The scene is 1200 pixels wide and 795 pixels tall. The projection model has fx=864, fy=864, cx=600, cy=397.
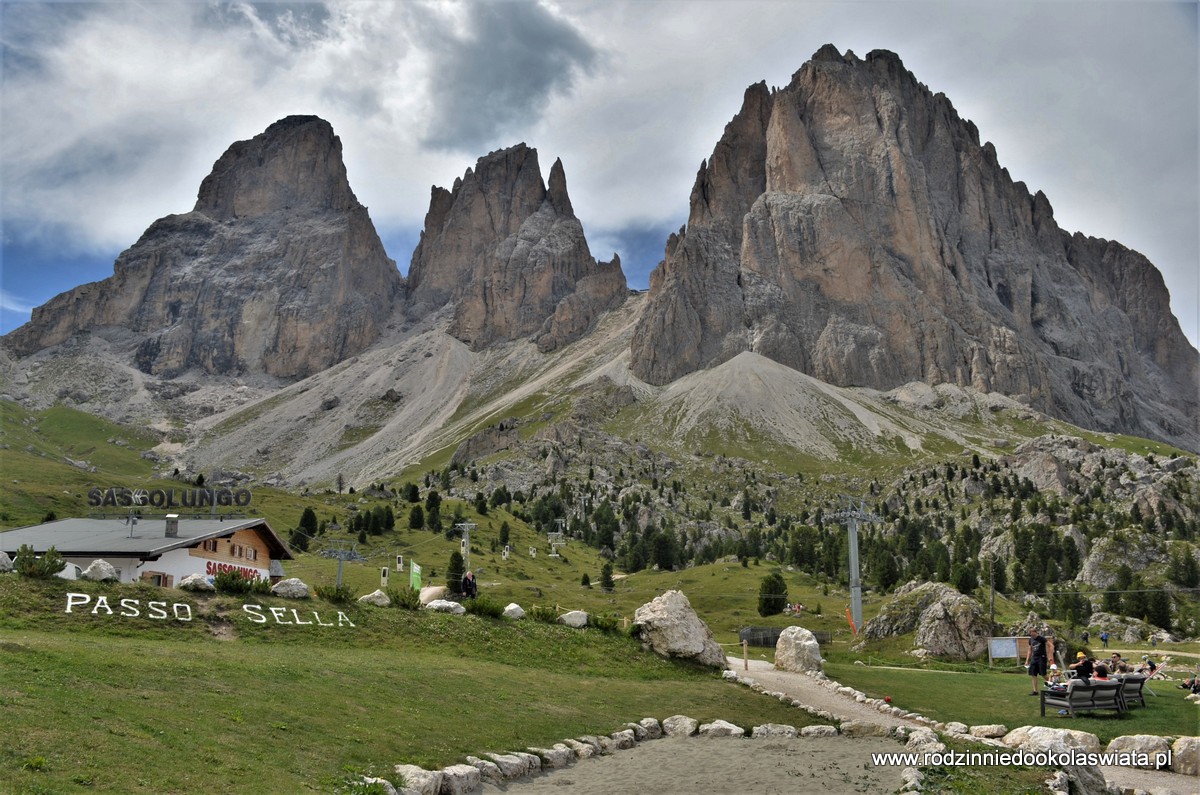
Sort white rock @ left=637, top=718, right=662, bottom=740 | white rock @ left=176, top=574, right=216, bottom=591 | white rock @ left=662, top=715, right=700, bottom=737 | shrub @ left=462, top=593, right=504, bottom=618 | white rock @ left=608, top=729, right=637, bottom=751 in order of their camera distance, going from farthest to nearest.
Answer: shrub @ left=462, top=593, right=504, bottom=618 < white rock @ left=176, top=574, right=216, bottom=591 < white rock @ left=662, top=715, right=700, bottom=737 < white rock @ left=637, top=718, right=662, bottom=740 < white rock @ left=608, top=729, right=637, bottom=751

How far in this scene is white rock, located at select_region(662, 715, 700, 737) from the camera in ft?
99.6

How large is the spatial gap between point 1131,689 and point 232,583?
1352 inches

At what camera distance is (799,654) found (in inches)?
1849

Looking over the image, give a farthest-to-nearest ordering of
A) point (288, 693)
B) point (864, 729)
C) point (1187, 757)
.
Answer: point (864, 729), point (1187, 757), point (288, 693)

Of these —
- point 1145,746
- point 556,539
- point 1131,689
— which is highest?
point 556,539

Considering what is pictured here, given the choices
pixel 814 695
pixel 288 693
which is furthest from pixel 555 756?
pixel 814 695

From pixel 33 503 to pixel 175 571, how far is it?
Result: 261ft

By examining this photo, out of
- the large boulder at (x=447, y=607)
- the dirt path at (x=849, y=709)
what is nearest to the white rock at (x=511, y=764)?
the dirt path at (x=849, y=709)

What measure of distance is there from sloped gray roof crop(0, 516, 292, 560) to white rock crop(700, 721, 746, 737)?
3789cm

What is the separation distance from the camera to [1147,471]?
181m

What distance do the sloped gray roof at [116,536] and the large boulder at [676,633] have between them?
102 ft

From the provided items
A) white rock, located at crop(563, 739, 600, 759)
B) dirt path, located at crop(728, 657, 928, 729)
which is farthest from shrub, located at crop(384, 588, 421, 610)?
dirt path, located at crop(728, 657, 928, 729)

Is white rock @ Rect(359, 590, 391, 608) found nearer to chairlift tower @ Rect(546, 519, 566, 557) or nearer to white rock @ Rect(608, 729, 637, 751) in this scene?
white rock @ Rect(608, 729, 637, 751)

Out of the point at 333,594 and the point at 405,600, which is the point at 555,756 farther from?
the point at 405,600
